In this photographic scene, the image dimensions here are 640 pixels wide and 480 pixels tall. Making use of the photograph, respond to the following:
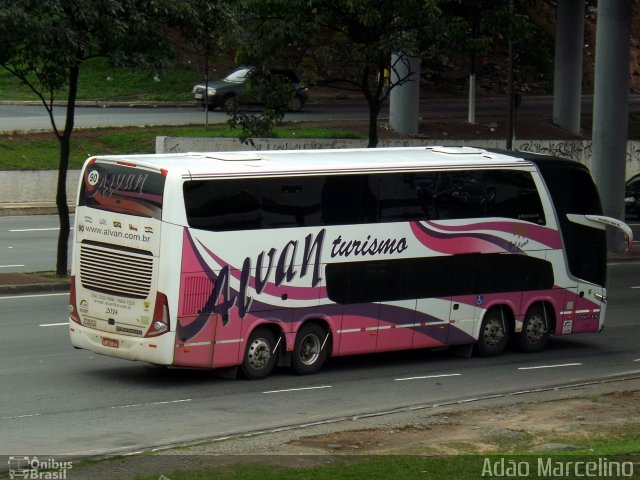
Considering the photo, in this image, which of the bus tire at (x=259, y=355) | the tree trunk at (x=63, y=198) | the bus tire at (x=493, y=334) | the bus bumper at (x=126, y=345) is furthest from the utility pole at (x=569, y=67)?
the bus bumper at (x=126, y=345)

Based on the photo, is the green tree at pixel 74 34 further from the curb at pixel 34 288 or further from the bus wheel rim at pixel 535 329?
the bus wheel rim at pixel 535 329

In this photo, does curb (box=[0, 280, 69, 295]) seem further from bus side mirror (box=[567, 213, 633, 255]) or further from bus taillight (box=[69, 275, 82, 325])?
bus side mirror (box=[567, 213, 633, 255])

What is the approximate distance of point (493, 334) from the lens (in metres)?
20.1

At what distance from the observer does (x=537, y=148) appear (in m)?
46.9

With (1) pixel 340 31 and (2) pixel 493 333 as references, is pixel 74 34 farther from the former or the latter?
(2) pixel 493 333

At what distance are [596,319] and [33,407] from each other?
10.7m

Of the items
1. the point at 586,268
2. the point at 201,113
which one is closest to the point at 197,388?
the point at 586,268

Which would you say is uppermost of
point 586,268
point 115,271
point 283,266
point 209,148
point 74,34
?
point 74,34

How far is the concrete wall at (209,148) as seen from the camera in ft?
122

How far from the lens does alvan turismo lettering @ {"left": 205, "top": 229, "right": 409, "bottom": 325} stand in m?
16.6

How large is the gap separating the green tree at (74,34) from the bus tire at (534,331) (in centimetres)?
913

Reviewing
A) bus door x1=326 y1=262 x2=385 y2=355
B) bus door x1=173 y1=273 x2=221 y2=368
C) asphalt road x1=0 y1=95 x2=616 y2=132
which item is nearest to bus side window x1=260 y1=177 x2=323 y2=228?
bus door x1=326 y1=262 x2=385 y2=355

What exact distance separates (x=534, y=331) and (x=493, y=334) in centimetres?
94

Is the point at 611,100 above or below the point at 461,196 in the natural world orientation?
above
